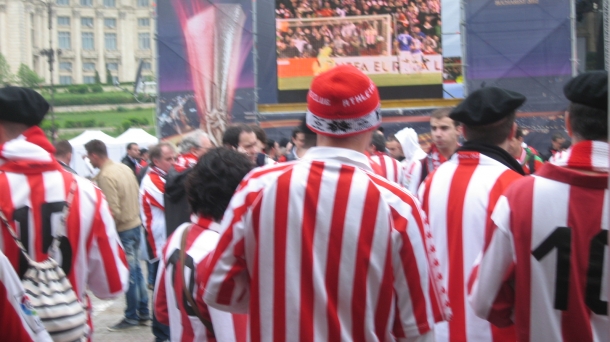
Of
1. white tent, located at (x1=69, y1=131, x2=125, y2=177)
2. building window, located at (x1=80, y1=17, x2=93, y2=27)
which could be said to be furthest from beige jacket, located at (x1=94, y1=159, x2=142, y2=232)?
building window, located at (x1=80, y1=17, x2=93, y2=27)

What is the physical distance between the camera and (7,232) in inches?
128

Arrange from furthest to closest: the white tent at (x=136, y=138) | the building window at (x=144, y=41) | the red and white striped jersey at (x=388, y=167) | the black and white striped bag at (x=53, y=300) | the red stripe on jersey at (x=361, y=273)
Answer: the building window at (x=144, y=41), the white tent at (x=136, y=138), the red and white striped jersey at (x=388, y=167), the black and white striped bag at (x=53, y=300), the red stripe on jersey at (x=361, y=273)

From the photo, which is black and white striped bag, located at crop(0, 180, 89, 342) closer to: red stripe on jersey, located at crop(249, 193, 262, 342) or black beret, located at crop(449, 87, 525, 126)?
red stripe on jersey, located at crop(249, 193, 262, 342)

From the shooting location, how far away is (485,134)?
11.4 ft

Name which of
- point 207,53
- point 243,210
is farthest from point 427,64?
point 243,210

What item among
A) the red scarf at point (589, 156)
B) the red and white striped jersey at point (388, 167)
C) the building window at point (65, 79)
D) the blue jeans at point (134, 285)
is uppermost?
the building window at point (65, 79)

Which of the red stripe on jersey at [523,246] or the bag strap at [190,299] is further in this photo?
the bag strap at [190,299]

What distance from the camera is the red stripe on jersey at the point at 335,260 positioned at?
238 centimetres

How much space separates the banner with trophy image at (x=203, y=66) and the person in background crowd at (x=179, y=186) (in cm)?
1123

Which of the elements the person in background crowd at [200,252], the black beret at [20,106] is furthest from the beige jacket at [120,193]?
the person in background crowd at [200,252]

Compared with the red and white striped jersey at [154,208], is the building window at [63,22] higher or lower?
higher

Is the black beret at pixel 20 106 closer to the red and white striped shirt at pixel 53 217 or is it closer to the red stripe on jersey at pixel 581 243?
the red and white striped shirt at pixel 53 217

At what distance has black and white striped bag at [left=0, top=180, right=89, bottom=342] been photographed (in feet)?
9.74

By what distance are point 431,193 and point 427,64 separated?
48.7 ft
